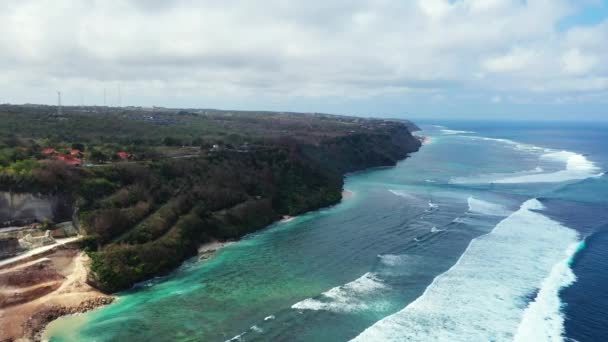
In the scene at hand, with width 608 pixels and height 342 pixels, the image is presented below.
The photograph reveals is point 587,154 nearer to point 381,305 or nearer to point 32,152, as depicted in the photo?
point 381,305

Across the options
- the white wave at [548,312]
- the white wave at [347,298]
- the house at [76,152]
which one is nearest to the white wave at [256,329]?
the white wave at [347,298]

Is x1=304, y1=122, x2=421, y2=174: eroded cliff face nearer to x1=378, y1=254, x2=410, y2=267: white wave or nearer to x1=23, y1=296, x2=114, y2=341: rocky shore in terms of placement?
x1=378, y1=254, x2=410, y2=267: white wave

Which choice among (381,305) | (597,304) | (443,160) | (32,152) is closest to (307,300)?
(381,305)

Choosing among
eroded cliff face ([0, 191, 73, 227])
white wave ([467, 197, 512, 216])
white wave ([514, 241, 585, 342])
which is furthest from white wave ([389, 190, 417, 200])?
eroded cliff face ([0, 191, 73, 227])

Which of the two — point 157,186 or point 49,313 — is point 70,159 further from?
point 49,313

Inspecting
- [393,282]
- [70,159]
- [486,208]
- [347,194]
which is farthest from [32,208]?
[486,208]
